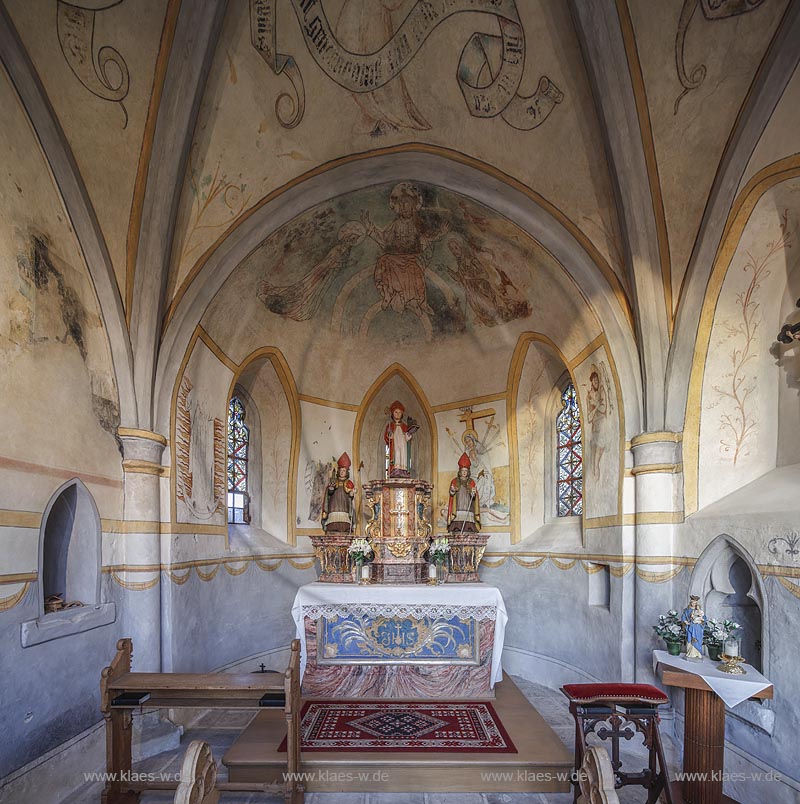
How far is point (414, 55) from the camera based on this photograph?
7.98 m

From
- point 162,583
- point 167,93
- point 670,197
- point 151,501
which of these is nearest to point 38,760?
point 162,583

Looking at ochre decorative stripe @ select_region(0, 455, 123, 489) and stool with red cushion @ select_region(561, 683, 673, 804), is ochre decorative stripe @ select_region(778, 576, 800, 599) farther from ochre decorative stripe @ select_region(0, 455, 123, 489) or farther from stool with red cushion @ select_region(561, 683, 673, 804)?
ochre decorative stripe @ select_region(0, 455, 123, 489)

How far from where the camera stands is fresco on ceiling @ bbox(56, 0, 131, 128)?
255 inches

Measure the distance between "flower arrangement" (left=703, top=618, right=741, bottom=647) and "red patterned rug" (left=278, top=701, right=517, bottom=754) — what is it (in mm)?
2599

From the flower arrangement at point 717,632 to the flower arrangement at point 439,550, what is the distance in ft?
15.7

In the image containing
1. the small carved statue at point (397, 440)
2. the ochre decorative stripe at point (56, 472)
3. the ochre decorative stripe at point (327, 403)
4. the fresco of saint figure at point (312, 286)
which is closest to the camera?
the ochre decorative stripe at point (56, 472)

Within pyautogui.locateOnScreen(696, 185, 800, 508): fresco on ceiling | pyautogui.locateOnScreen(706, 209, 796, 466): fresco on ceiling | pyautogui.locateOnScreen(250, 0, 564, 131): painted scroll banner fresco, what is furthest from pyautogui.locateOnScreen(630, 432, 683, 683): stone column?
pyautogui.locateOnScreen(250, 0, 564, 131): painted scroll banner fresco

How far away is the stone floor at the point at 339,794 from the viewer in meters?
6.43

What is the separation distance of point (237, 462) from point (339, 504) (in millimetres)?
2332

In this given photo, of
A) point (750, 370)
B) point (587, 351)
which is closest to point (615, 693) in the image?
point (750, 370)

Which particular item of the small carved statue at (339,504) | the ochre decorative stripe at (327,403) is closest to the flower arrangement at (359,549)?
the small carved statue at (339,504)

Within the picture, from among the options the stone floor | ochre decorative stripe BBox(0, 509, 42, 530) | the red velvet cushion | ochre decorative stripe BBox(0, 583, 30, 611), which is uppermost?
ochre decorative stripe BBox(0, 509, 42, 530)

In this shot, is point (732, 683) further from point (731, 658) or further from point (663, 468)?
point (663, 468)

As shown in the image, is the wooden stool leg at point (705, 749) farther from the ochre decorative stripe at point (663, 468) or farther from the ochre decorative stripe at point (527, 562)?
the ochre decorative stripe at point (527, 562)
